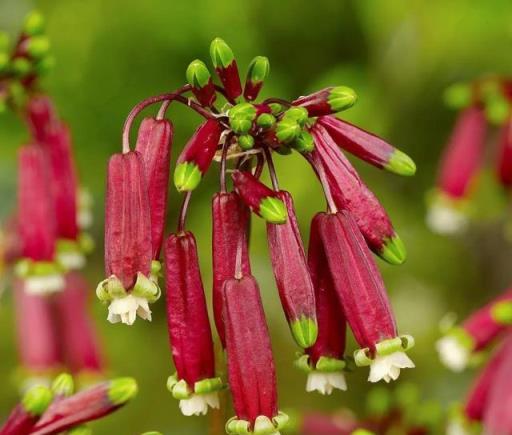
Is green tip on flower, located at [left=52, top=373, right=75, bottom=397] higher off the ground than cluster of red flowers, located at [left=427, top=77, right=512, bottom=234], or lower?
lower

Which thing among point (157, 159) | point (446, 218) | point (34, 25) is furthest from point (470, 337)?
point (34, 25)

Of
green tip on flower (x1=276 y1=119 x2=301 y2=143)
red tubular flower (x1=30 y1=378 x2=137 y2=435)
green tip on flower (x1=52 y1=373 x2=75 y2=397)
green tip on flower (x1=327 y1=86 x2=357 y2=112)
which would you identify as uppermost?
green tip on flower (x1=327 y1=86 x2=357 y2=112)

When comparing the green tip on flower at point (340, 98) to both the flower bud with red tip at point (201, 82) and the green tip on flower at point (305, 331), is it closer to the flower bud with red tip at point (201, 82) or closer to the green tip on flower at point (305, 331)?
the flower bud with red tip at point (201, 82)

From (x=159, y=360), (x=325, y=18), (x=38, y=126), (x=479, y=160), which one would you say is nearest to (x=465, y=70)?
(x=325, y=18)

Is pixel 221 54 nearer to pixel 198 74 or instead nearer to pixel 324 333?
pixel 198 74

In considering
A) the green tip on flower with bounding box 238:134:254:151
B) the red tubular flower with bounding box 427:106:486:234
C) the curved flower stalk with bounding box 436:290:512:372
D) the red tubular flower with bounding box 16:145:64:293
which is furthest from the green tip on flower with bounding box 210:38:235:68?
the red tubular flower with bounding box 427:106:486:234

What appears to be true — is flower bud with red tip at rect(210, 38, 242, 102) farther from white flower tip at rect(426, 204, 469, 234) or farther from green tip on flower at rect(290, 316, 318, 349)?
white flower tip at rect(426, 204, 469, 234)
